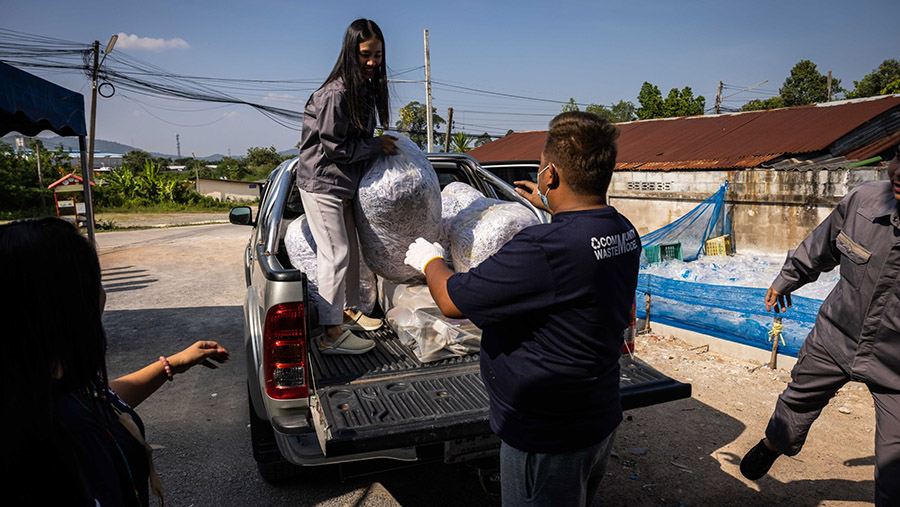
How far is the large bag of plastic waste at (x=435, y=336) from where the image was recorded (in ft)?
10.1

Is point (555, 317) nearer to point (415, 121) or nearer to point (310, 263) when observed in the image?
point (310, 263)

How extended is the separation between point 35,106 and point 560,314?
217 inches

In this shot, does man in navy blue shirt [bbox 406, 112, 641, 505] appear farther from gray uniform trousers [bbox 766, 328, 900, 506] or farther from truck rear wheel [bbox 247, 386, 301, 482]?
truck rear wheel [bbox 247, 386, 301, 482]

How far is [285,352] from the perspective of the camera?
102 inches

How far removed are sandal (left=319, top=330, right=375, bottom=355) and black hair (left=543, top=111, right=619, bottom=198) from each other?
1.74 m

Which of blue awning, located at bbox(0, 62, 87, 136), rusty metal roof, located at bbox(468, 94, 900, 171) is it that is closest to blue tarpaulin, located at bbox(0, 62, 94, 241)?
blue awning, located at bbox(0, 62, 87, 136)

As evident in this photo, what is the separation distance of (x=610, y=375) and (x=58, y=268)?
153 cm

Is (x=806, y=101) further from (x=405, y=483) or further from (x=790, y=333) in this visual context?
(x=405, y=483)

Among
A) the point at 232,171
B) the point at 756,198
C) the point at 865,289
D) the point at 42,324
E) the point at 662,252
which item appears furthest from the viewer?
the point at 232,171

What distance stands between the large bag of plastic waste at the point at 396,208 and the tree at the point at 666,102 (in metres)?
33.6

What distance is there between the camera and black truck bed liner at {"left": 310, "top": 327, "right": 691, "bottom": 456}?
2.36 metres

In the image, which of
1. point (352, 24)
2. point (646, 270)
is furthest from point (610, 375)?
point (646, 270)

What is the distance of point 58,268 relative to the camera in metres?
1.17

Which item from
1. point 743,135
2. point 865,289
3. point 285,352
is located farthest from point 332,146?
point 743,135
